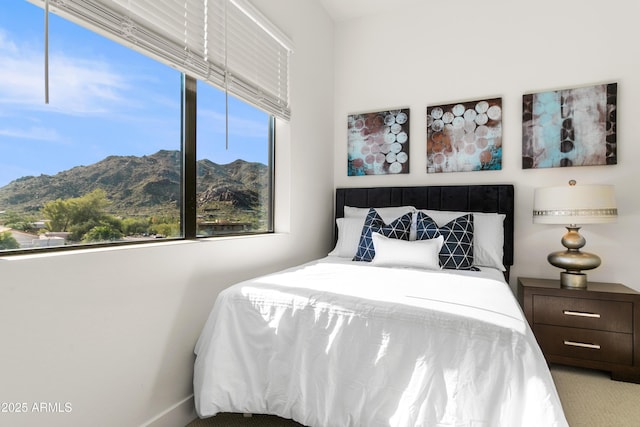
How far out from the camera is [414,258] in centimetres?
225

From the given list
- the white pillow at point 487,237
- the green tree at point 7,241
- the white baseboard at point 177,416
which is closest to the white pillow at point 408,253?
the white pillow at point 487,237

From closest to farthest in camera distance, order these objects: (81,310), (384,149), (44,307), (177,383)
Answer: (44,307) → (81,310) → (177,383) → (384,149)

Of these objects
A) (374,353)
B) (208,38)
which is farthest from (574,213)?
(208,38)

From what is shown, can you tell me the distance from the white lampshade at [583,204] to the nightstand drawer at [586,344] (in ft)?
2.40

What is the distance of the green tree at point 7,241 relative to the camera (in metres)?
1.15

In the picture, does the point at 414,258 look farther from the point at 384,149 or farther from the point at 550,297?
the point at 384,149

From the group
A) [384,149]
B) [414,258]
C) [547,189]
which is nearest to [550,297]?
[547,189]

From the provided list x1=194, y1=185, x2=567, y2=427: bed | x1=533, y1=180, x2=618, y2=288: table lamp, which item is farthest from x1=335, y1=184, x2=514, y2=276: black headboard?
x1=194, y1=185, x2=567, y2=427: bed

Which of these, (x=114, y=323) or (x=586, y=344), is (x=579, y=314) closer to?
(x=586, y=344)

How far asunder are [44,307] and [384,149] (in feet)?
9.21

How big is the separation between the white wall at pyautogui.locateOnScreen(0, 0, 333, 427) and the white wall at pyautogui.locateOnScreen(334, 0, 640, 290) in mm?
1208

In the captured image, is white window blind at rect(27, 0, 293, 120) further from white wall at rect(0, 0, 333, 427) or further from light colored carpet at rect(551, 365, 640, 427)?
light colored carpet at rect(551, 365, 640, 427)

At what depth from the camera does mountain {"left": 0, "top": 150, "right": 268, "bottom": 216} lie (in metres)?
1.26

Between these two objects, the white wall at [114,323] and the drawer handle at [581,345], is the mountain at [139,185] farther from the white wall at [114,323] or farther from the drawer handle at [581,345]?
the drawer handle at [581,345]
